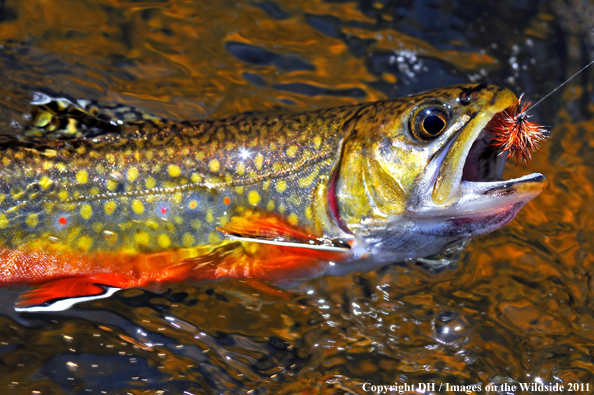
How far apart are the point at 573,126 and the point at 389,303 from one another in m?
2.71

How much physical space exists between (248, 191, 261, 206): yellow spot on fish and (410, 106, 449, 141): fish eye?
1.00 metres

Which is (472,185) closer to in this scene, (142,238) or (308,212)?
(308,212)

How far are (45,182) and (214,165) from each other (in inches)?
39.5

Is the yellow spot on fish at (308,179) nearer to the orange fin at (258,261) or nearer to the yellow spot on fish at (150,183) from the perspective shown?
the orange fin at (258,261)

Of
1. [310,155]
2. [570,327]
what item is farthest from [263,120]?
[570,327]

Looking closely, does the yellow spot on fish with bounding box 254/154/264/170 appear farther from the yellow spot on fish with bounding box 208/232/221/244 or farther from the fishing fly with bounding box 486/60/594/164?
the fishing fly with bounding box 486/60/594/164

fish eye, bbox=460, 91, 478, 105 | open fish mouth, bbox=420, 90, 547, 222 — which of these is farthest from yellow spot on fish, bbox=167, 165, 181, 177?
fish eye, bbox=460, 91, 478, 105

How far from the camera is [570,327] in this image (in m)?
3.71

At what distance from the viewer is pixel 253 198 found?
3.34m

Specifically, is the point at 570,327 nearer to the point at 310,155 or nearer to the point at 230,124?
the point at 310,155

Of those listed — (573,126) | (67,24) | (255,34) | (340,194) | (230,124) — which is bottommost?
(340,194)

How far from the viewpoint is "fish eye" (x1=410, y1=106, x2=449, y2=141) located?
9.70ft

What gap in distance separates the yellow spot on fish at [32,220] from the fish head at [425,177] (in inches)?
71.3

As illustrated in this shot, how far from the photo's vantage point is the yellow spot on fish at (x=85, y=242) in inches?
130
